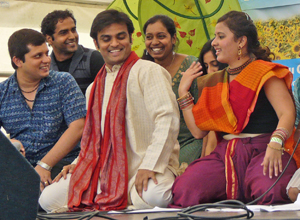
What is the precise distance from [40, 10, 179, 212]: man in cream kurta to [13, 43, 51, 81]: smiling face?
590mm

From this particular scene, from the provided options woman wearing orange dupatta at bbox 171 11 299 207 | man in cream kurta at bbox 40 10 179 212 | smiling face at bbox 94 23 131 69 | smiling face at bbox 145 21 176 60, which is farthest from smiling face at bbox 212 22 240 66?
smiling face at bbox 145 21 176 60

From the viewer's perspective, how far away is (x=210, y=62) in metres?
3.72

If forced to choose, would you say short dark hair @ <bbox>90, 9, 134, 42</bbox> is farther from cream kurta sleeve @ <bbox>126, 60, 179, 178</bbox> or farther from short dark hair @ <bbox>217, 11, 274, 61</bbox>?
short dark hair @ <bbox>217, 11, 274, 61</bbox>

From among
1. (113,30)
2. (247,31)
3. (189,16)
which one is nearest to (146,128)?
(113,30)

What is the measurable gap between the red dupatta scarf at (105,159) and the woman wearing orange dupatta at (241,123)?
0.37 meters

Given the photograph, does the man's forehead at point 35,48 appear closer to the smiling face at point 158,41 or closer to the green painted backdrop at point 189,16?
the smiling face at point 158,41

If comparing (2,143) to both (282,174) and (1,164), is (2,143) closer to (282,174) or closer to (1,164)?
(1,164)

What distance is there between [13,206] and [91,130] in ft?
5.74

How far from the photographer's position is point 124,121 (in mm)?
2912

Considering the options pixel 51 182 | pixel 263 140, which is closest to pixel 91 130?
pixel 51 182

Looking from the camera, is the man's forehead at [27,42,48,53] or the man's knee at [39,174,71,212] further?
the man's forehead at [27,42,48,53]

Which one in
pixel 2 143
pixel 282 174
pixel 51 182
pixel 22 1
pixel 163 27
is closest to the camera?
pixel 2 143

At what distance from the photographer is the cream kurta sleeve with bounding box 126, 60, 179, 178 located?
2.73 m

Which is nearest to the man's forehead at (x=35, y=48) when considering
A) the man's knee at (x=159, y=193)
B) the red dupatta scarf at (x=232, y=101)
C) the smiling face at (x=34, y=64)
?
the smiling face at (x=34, y=64)
